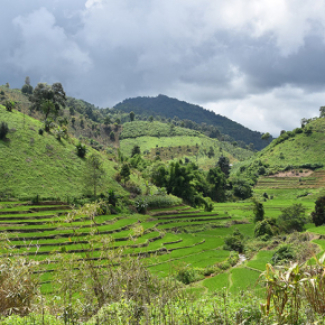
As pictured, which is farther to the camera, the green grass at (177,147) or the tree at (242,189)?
the green grass at (177,147)

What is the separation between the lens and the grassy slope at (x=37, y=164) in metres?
39.0

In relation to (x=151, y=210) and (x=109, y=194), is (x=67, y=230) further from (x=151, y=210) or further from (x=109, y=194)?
(x=151, y=210)

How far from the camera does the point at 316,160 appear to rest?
104 meters

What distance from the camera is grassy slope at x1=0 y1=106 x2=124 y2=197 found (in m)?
39.0

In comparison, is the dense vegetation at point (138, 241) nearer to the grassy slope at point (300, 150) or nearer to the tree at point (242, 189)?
the tree at point (242, 189)

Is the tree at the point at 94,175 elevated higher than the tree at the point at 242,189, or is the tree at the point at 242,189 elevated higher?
the tree at the point at 94,175

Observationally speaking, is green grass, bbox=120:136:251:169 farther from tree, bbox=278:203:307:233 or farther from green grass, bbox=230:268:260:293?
green grass, bbox=230:268:260:293

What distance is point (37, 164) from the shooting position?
4409 centimetres

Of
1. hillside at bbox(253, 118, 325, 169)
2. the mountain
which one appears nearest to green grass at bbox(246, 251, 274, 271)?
the mountain

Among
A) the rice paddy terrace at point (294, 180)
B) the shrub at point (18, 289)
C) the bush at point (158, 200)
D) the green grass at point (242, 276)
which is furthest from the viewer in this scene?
the rice paddy terrace at point (294, 180)

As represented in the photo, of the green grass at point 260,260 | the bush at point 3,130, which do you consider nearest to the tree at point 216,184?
the green grass at point 260,260

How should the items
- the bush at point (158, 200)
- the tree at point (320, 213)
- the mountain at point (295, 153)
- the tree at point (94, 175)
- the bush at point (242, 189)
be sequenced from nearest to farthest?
the tree at point (320, 213) < the tree at point (94, 175) < the bush at point (158, 200) < the bush at point (242, 189) < the mountain at point (295, 153)

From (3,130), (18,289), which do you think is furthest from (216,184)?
Answer: (18,289)

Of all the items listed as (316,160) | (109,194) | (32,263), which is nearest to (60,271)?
(32,263)
